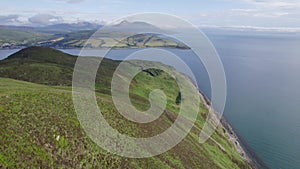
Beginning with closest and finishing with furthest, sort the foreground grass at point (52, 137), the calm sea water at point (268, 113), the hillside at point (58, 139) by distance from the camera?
the foreground grass at point (52, 137), the hillside at point (58, 139), the calm sea water at point (268, 113)

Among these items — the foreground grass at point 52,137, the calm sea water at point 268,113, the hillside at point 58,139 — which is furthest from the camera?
the calm sea water at point 268,113

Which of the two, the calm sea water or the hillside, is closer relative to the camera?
the hillside

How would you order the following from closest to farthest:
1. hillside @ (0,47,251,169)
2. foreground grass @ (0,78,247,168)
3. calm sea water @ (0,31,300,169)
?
foreground grass @ (0,78,247,168), hillside @ (0,47,251,169), calm sea water @ (0,31,300,169)

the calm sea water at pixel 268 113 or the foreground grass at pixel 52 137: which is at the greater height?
the foreground grass at pixel 52 137

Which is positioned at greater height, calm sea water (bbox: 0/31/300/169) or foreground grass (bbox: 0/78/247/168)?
foreground grass (bbox: 0/78/247/168)

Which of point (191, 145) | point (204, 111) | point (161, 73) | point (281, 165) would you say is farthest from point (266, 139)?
point (161, 73)

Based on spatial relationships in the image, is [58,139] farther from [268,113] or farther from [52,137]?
[268,113]

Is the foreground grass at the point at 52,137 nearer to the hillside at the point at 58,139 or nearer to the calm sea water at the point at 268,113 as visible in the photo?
the hillside at the point at 58,139

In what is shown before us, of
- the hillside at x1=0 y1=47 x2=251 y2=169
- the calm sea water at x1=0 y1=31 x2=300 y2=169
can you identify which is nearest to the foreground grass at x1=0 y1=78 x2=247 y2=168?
the hillside at x1=0 y1=47 x2=251 y2=169

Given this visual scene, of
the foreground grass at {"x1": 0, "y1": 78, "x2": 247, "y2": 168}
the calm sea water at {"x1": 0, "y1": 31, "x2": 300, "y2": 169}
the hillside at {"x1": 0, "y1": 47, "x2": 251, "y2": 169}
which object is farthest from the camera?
the calm sea water at {"x1": 0, "y1": 31, "x2": 300, "y2": 169}

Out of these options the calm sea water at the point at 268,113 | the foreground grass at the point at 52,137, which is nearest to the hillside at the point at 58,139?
the foreground grass at the point at 52,137

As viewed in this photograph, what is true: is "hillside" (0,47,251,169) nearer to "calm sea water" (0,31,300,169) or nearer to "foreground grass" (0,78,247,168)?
"foreground grass" (0,78,247,168)

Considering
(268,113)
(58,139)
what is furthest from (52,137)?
→ (268,113)
